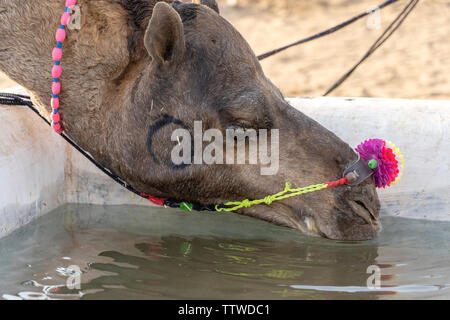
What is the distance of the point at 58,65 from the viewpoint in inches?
145

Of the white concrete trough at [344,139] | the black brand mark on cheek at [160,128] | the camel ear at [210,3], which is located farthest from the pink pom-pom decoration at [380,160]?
the camel ear at [210,3]

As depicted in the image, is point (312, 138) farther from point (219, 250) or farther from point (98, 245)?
point (98, 245)

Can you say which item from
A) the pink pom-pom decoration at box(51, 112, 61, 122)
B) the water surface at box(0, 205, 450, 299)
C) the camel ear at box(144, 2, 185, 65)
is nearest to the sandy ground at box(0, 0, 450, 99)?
the water surface at box(0, 205, 450, 299)

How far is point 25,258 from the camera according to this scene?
4020mm

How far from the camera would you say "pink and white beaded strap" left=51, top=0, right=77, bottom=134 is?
3631 millimetres

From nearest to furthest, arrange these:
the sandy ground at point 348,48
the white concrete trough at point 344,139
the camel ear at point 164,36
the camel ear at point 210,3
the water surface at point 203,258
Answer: the camel ear at point 164,36 → the water surface at point 203,258 → the camel ear at point 210,3 → the white concrete trough at point 344,139 → the sandy ground at point 348,48

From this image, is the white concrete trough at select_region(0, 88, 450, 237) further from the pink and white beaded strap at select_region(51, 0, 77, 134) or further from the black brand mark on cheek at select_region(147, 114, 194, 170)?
the black brand mark on cheek at select_region(147, 114, 194, 170)

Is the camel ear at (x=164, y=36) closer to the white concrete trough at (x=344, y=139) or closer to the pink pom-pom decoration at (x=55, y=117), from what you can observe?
the pink pom-pom decoration at (x=55, y=117)

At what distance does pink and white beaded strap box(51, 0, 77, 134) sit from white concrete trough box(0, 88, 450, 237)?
2.40 feet

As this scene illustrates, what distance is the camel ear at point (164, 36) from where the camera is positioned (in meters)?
3.40

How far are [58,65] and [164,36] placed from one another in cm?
60

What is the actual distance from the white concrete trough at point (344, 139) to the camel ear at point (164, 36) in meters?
1.36

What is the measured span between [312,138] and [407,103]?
1.58 m
